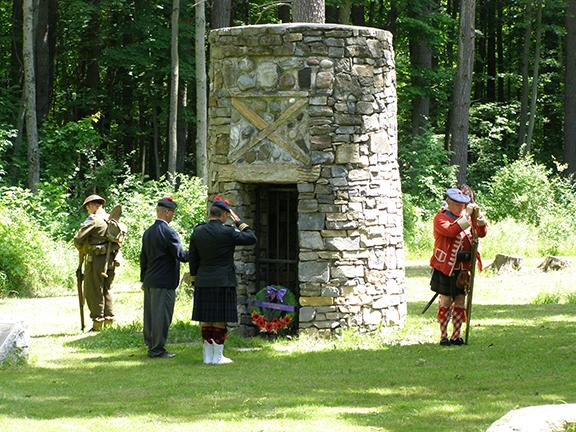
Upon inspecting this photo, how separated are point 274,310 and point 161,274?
78.9 inches

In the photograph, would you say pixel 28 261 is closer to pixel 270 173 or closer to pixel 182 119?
pixel 270 173

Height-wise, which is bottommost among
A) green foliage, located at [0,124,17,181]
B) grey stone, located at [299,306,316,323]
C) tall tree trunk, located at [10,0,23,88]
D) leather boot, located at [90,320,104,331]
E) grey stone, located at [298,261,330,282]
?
leather boot, located at [90,320,104,331]

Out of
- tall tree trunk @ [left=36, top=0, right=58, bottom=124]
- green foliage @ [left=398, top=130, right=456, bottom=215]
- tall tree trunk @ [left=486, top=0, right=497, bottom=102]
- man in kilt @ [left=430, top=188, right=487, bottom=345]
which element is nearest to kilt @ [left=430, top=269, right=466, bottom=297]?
man in kilt @ [left=430, top=188, right=487, bottom=345]

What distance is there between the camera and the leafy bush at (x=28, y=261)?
19.0m

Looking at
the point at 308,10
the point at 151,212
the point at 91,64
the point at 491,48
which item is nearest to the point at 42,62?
the point at 91,64

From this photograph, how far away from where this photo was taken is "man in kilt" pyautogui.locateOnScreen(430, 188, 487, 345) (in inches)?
485

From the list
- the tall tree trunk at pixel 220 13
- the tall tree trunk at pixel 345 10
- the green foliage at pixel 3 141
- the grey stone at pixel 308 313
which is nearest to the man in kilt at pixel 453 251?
the grey stone at pixel 308 313

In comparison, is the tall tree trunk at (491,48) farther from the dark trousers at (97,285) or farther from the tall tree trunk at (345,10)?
the dark trousers at (97,285)

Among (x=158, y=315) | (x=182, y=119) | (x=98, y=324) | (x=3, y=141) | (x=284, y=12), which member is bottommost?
(x=98, y=324)

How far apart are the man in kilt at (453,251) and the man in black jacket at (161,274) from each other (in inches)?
110

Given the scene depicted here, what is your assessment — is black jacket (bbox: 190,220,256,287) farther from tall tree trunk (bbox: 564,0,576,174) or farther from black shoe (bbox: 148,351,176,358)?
tall tree trunk (bbox: 564,0,576,174)

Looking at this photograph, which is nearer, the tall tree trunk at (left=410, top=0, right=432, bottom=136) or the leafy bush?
the leafy bush

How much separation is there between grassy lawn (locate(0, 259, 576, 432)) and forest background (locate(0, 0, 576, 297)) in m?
6.69

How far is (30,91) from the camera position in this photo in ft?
82.0
